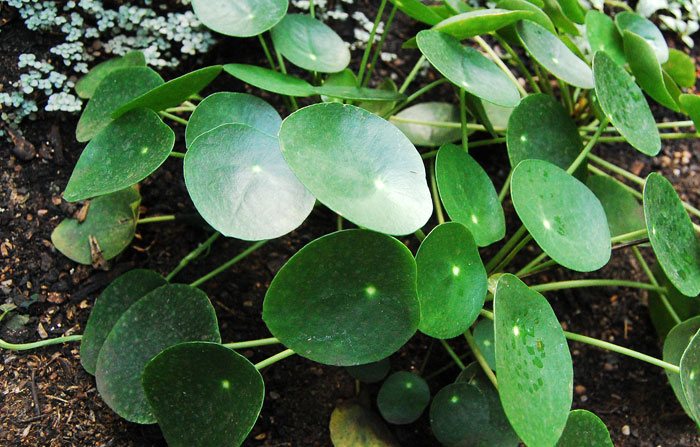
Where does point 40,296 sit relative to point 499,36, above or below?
below

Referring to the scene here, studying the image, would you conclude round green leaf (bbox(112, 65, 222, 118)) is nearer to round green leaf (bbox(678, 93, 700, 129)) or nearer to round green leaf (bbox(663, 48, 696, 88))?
round green leaf (bbox(678, 93, 700, 129))

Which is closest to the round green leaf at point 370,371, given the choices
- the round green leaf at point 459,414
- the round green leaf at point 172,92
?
the round green leaf at point 459,414

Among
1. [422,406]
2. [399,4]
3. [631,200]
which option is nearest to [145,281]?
[422,406]

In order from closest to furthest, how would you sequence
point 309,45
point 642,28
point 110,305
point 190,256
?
point 110,305 < point 190,256 < point 309,45 < point 642,28

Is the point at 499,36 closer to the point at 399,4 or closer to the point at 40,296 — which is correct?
the point at 399,4

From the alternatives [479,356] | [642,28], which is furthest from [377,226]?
[642,28]

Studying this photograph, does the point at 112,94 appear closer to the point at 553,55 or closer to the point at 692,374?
the point at 553,55
